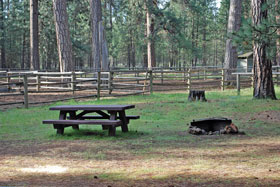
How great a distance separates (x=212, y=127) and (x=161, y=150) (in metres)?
2.44

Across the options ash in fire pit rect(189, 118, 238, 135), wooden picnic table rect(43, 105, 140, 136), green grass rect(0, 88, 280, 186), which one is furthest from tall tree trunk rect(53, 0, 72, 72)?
ash in fire pit rect(189, 118, 238, 135)

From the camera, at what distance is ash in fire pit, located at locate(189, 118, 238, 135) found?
8.12 m

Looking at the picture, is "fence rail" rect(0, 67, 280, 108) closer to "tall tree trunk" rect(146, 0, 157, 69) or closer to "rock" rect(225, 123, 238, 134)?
"rock" rect(225, 123, 238, 134)

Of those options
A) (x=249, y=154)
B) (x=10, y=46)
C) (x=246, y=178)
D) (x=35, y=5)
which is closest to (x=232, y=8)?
(x=35, y=5)

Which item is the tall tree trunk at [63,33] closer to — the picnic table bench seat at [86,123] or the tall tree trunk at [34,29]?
the tall tree trunk at [34,29]

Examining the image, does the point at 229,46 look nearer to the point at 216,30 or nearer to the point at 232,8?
the point at 232,8

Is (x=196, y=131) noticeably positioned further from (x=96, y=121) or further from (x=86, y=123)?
(x=86, y=123)

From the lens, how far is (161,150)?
21.7 feet

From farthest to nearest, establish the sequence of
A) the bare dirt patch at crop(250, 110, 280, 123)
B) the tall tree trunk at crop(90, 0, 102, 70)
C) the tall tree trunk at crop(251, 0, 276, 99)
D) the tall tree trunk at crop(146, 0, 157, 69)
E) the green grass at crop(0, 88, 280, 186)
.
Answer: the tall tree trunk at crop(146, 0, 157, 69) → the tall tree trunk at crop(90, 0, 102, 70) → the tall tree trunk at crop(251, 0, 276, 99) → the bare dirt patch at crop(250, 110, 280, 123) → the green grass at crop(0, 88, 280, 186)

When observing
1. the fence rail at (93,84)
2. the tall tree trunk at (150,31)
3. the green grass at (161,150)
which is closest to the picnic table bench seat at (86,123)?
the green grass at (161,150)

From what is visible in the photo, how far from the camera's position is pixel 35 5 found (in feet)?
93.5

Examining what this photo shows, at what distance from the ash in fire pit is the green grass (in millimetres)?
240

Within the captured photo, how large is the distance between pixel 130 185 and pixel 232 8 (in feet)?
64.1

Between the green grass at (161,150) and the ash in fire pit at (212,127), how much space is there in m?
0.24
